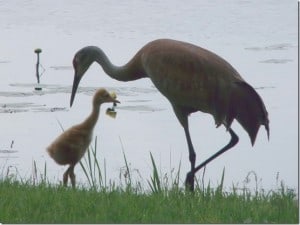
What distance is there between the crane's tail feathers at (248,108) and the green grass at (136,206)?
870 millimetres

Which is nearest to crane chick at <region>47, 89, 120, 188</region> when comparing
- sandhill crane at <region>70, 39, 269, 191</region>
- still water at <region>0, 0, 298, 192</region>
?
sandhill crane at <region>70, 39, 269, 191</region>

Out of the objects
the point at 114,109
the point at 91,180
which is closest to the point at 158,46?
the point at 91,180

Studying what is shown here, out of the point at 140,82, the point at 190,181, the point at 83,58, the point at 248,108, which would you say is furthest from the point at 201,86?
the point at 140,82

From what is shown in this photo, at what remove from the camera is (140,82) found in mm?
13656

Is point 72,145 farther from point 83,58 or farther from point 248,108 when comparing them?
point 83,58

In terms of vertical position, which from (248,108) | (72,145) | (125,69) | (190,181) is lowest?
(190,181)

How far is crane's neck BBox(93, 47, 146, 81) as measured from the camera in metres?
8.65

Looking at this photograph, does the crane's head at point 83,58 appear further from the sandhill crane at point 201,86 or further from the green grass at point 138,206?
the green grass at point 138,206

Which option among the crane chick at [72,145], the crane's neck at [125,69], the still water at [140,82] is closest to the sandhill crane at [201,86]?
the crane's neck at [125,69]

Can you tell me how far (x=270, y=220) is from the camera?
6289 millimetres

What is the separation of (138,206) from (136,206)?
1.3 inches

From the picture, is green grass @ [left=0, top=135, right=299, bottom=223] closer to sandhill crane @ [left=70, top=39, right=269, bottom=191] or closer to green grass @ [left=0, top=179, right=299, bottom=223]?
green grass @ [left=0, top=179, right=299, bottom=223]

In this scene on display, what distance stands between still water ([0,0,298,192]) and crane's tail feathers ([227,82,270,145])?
1.04 m

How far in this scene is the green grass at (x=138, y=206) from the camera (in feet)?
20.4
